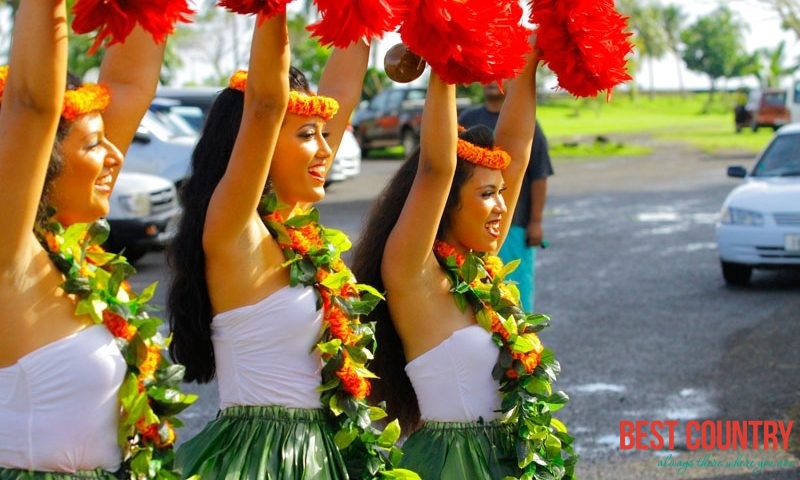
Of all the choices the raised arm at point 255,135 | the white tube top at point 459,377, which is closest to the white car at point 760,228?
the white tube top at point 459,377

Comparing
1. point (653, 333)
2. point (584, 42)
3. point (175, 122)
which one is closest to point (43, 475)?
point (584, 42)

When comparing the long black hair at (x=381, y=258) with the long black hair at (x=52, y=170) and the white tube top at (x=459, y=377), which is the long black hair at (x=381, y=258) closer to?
the white tube top at (x=459, y=377)

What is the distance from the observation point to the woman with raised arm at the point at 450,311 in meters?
3.57

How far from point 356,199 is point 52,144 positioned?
1706 cm

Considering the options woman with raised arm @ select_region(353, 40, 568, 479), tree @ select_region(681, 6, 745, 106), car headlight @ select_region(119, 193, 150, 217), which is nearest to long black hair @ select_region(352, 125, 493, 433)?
woman with raised arm @ select_region(353, 40, 568, 479)

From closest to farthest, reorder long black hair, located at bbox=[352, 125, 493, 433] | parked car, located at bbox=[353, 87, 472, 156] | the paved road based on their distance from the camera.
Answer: long black hair, located at bbox=[352, 125, 493, 433] < the paved road < parked car, located at bbox=[353, 87, 472, 156]

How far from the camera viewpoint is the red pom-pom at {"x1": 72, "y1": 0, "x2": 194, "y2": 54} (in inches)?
94.5

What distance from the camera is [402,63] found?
3277 millimetres

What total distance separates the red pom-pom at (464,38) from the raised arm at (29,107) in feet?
2.85

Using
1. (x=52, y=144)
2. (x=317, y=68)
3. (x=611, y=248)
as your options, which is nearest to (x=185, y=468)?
(x=52, y=144)

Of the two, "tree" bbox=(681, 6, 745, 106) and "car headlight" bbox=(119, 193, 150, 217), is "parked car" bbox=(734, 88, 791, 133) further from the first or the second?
"tree" bbox=(681, 6, 745, 106)

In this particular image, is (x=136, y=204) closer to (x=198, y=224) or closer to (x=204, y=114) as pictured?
(x=204, y=114)

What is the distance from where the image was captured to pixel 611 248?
549 inches

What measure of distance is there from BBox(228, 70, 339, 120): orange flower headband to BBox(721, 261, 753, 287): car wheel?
8.14 m
